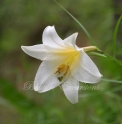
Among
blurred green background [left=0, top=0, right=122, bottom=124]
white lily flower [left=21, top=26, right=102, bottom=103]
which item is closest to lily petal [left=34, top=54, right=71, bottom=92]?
white lily flower [left=21, top=26, right=102, bottom=103]

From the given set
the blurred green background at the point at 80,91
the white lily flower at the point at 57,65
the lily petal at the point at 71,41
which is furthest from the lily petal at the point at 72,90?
the blurred green background at the point at 80,91

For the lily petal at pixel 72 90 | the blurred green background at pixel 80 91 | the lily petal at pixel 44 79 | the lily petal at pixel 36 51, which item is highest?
the lily petal at pixel 36 51

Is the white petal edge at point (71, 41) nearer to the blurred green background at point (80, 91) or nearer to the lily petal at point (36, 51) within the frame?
the lily petal at point (36, 51)

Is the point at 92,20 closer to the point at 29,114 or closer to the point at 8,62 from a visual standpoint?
the point at 29,114

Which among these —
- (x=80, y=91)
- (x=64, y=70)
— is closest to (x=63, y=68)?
(x=64, y=70)

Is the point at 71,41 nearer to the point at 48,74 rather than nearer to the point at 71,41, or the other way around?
the point at 71,41

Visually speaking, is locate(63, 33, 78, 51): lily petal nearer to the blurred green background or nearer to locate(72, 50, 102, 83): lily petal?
locate(72, 50, 102, 83): lily petal
